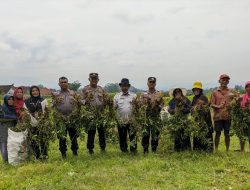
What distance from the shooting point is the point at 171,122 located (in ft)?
33.7

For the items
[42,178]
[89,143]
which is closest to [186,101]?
[89,143]

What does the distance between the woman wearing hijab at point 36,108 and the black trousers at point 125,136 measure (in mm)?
2117

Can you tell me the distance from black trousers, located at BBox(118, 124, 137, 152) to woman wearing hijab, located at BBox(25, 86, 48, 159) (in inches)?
83.4

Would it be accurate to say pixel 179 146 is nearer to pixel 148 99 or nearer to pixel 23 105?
pixel 148 99

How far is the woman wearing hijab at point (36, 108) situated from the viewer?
32.9 feet

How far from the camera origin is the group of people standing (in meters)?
10.1

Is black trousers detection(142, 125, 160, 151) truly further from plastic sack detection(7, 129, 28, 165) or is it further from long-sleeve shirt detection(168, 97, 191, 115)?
plastic sack detection(7, 129, 28, 165)

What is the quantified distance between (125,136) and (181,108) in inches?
71.7

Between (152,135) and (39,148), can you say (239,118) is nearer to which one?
(152,135)

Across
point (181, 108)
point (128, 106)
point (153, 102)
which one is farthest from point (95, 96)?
point (181, 108)

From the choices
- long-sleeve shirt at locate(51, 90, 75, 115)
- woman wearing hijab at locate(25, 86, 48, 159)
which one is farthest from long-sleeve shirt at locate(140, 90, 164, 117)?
woman wearing hijab at locate(25, 86, 48, 159)

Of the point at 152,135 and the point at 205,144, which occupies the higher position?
the point at 152,135

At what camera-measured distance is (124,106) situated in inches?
412

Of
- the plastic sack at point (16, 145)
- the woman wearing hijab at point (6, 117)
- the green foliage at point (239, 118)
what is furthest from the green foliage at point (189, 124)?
the woman wearing hijab at point (6, 117)
